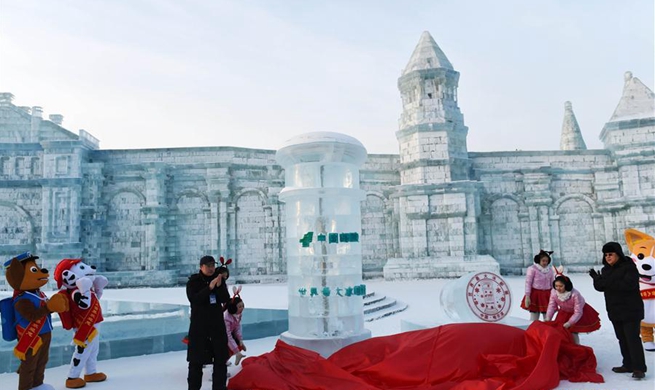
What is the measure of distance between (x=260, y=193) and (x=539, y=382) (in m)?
15.2

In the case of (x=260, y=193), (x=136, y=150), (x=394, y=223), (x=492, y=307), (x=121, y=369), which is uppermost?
(x=136, y=150)

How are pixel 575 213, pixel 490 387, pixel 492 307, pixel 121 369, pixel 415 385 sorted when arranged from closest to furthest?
pixel 490 387
pixel 415 385
pixel 121 369
pixel 492 307
pixel 575 213

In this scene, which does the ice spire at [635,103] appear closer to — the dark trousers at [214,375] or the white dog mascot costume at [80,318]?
the dark trousers at [214,375]

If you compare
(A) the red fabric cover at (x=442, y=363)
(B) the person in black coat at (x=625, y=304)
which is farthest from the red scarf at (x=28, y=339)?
(B) the person in black coat at (x=625, y=304)

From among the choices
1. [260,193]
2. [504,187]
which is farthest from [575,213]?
[260,193]

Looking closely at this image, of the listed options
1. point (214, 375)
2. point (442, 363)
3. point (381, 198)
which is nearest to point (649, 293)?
point (442, 363)

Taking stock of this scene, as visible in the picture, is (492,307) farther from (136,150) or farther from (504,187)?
(136,150)

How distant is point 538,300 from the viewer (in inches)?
285

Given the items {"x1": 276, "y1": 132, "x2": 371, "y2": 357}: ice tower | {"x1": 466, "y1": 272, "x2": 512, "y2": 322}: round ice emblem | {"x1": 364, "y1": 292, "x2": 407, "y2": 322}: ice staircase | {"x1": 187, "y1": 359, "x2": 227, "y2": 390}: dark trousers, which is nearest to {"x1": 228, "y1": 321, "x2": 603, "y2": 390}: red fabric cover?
{"x1": 187, "y1": 359, "x2": 227, "y2": 390}: dark trousers

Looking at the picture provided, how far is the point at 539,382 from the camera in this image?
484 centimetres

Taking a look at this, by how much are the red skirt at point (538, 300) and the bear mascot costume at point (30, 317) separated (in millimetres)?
6388

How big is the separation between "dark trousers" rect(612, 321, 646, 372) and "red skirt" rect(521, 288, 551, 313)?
5.30 feet

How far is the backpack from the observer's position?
16.0 feet

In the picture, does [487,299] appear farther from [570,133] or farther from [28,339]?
[570,133]
